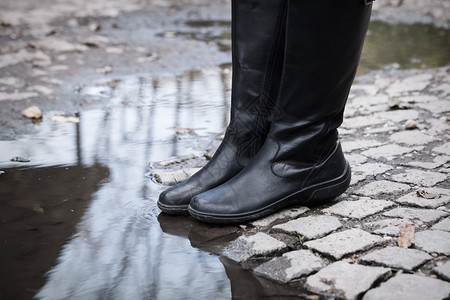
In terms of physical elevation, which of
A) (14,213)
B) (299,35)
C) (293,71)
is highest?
(299,35)

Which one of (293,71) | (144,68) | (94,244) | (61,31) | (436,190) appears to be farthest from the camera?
(61,31)

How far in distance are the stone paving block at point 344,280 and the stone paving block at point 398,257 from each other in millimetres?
46

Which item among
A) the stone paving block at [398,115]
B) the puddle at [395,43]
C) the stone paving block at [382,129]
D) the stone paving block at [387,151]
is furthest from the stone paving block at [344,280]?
the puddle at [395,43]

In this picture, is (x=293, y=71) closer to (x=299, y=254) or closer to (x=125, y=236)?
(x=299, y=254)

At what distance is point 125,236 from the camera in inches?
66.0

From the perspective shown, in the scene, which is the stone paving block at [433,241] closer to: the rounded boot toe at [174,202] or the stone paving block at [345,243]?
the stone paving block at [345,243]

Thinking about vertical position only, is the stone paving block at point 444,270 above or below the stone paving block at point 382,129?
above

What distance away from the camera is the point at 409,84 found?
3707mm

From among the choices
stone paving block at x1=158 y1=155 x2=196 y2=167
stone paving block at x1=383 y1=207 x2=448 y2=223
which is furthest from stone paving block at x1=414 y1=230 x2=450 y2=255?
stone paving block at x1=158 y1=155 x2=196 y2=167

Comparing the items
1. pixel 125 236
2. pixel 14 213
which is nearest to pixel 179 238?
pixel 125 236

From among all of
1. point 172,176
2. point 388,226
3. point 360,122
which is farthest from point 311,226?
point 360,122

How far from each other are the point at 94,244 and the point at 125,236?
10 centimetres

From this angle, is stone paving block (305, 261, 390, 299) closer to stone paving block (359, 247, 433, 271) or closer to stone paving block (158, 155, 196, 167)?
stone paving block (359, 247, 433, 271)

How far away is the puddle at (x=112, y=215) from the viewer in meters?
1.41
